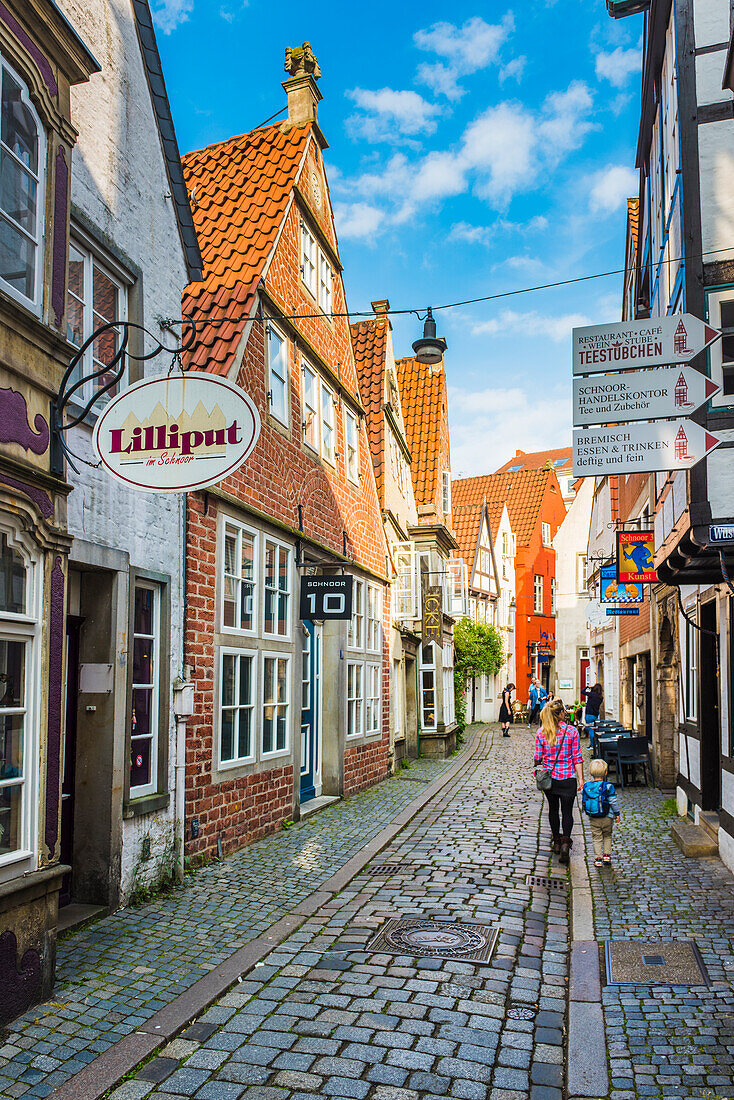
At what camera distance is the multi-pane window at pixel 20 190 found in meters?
5.38

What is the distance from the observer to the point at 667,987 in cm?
580

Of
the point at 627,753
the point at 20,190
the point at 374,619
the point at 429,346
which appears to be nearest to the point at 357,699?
the point at 374,619

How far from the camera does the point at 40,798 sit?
5.45 metres

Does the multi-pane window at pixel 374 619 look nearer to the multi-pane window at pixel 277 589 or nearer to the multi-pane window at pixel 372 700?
the multi-pane window at pixel 372 700

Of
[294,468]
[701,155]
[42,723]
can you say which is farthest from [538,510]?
[42,723]

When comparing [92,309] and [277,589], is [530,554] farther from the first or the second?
[92,309]

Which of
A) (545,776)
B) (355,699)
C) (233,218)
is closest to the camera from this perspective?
(545,776)

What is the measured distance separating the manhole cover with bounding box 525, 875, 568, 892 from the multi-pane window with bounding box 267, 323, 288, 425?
6024 millimetres

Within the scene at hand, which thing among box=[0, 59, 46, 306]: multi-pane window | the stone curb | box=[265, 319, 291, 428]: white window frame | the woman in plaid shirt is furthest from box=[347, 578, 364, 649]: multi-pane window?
box=[0, 59, 46, 306]: multi-pane window

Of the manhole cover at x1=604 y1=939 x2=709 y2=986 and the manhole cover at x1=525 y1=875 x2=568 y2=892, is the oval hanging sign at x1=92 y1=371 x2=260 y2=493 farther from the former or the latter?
the manhole cover at x1=525 y1=875 x2=568 y2=892

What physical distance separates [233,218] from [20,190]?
6.95 metres

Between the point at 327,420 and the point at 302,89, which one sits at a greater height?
the point at 302,89

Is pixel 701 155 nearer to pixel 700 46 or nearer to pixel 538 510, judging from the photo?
pixel 700 46

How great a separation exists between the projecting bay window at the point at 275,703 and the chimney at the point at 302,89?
7814mm
